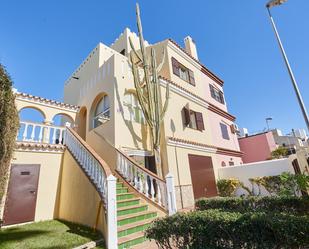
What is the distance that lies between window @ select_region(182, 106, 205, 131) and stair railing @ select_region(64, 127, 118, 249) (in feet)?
22.5

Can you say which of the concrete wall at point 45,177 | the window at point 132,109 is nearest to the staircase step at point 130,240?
the concrete wall at point 45,177

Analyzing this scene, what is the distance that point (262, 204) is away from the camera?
688cm

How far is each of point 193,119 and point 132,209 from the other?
8.80 meters

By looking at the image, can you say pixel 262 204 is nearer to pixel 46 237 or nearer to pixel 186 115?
pixel 186 115

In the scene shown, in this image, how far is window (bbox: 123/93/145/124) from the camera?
33.6ft

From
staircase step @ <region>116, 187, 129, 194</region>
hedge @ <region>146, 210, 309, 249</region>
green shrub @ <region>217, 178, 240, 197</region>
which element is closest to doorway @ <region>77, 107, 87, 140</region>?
staircase step @ <region>116, 187, 129, 194</region>

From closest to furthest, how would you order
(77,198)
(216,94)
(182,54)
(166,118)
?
(77,198) < (166,118) < (182,54) < (216,94)

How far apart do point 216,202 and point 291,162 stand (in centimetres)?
800

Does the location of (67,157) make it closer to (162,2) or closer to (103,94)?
(103,94)

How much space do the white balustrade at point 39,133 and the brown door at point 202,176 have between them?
808 cm

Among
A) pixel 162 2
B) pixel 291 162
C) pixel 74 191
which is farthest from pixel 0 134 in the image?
pixel 291 162

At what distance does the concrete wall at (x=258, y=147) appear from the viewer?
20.9 m

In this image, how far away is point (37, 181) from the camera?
9031 millimetres

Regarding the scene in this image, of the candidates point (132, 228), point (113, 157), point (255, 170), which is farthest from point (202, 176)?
point (132, 228)
